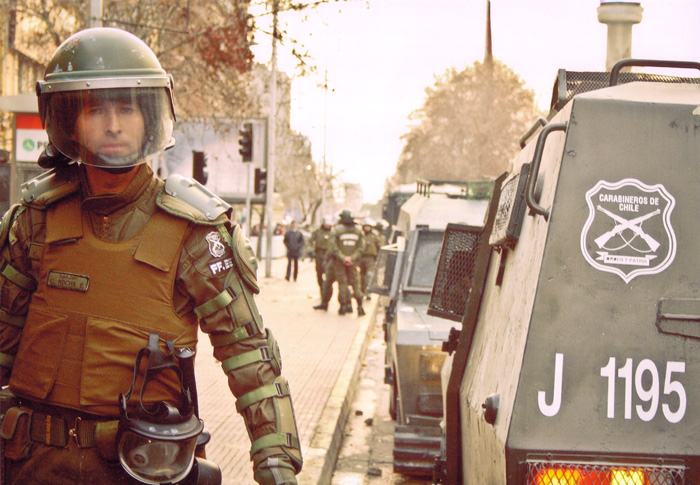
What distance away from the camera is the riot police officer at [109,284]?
2.56 metres

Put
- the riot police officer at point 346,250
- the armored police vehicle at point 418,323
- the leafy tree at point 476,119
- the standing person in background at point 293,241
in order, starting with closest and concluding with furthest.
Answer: the armored police vehicle at point 418,323 < the riot police officer at point 346,250 < the standing person in background at point 293,241 < the leafy tree at point 476,119

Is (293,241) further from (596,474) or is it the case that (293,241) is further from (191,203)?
(596,474)

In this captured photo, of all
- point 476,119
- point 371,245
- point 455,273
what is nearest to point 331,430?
point 455,273

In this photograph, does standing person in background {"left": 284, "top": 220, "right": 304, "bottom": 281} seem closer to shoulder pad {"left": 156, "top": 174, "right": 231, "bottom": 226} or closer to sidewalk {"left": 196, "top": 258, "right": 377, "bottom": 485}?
sidewalk {"left": 196, "top": 258, "right": 377, "bottom": 485}

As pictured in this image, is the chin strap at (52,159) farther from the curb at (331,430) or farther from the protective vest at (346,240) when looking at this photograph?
the protective vest at (346,240)

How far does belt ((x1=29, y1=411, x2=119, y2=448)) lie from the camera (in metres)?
2.55

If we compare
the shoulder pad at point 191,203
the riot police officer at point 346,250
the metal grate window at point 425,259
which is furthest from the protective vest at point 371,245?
the shoulder pad at point 191,203

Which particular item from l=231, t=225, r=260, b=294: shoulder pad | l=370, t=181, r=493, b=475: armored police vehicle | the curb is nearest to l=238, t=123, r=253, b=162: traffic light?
the curb

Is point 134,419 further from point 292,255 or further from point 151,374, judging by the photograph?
point 292,255

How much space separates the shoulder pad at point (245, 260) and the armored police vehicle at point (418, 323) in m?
3.92

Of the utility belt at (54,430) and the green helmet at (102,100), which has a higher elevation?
the green helmet at (102,100)

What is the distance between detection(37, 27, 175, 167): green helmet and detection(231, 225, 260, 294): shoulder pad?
37 centimetres

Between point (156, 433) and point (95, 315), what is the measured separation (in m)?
0.40

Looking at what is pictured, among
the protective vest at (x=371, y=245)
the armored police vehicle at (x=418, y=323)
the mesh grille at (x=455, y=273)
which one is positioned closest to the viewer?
the mesh grille at (x=455, y=273)
